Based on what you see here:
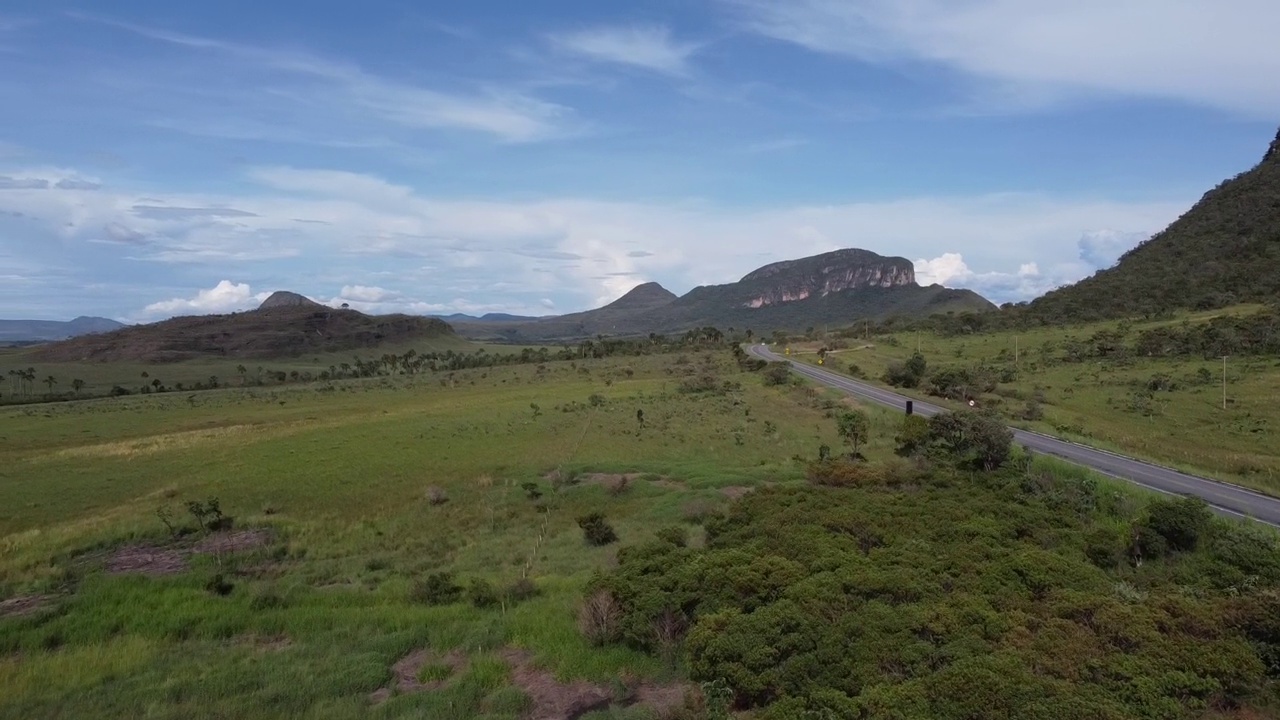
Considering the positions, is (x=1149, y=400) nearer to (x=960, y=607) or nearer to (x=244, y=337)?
(x=960, y=607)

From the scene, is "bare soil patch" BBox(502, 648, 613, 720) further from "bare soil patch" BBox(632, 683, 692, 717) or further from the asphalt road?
the asphalt road

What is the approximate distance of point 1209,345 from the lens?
57.0m

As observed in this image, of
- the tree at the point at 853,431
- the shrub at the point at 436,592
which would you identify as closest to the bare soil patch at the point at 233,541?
the shrub at the point at 436,592

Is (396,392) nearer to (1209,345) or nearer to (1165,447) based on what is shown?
(1165,447)

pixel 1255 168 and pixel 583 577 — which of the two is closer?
pixel 583 577

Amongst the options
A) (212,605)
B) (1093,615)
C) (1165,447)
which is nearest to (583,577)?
(212,605)

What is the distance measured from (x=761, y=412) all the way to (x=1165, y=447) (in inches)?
753

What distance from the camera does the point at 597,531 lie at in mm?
17781

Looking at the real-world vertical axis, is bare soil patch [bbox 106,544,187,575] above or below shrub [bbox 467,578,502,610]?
below

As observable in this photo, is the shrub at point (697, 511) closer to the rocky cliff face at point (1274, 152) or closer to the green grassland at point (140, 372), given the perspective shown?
the green grassland at point (140, 372)

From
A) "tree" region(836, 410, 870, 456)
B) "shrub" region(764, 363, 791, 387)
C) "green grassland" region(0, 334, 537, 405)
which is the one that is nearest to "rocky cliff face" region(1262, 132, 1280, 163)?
"shrub" region(764, 363, 791, 387)

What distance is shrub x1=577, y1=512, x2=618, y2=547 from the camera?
695 inches

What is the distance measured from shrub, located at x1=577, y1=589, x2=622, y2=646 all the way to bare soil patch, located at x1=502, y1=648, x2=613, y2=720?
0.98 metres

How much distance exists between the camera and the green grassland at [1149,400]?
31.0 m
